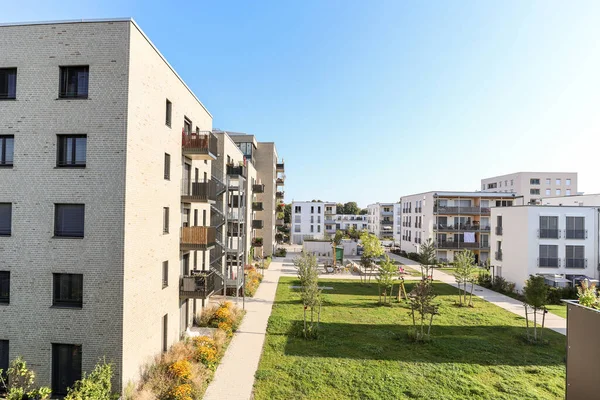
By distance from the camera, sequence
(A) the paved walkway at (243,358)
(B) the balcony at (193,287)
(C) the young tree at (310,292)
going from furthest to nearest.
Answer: (C) the young tree at (310,292)
(B) the balcony at (193,287)
(A) the paved walkway at (243,358)

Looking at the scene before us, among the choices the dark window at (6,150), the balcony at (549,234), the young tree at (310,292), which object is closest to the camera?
the dark window at (6,150)

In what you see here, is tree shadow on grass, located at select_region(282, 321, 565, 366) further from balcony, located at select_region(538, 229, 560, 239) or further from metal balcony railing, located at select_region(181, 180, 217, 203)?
balcony, located at select_region(538, 229, 560, 239)

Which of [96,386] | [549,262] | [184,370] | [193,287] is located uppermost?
[193,287]

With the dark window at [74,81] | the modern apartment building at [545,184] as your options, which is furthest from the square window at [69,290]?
the modern apartment building at [545,184]

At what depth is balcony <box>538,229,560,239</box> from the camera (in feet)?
85.4

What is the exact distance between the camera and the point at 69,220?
10.0m

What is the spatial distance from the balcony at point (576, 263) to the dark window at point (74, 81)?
1356 inches

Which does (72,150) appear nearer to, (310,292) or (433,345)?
(310,292)

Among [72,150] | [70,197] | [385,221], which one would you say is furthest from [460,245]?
[72,150]

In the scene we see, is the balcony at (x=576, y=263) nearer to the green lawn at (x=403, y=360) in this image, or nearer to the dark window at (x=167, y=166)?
the green lawn at (x=403, y=360)

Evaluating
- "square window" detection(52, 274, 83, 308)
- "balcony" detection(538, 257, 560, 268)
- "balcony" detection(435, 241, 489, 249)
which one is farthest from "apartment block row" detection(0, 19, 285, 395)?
"balcony" detection(435, 241, 489, 249)

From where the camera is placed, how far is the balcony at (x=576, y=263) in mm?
26109

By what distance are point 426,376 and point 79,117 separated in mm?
15149

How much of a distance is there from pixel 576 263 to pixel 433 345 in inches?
800
